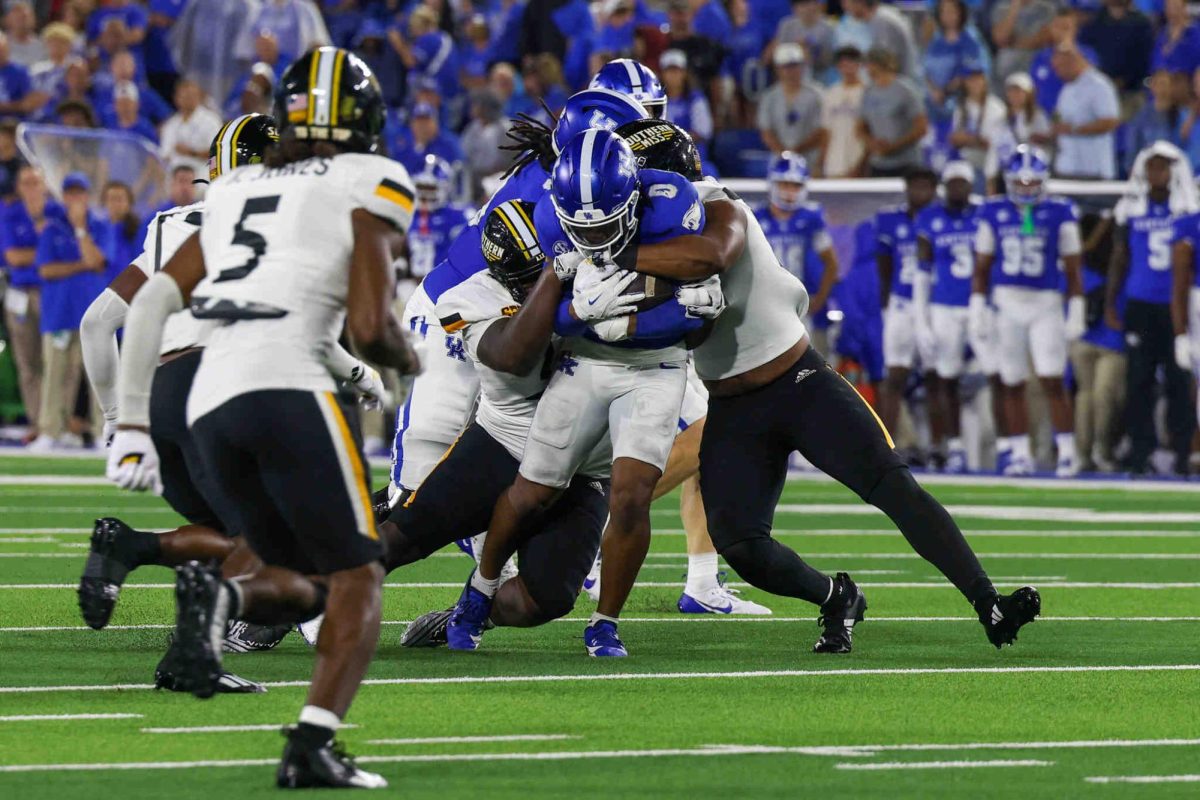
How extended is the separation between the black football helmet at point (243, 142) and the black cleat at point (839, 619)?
219 cm

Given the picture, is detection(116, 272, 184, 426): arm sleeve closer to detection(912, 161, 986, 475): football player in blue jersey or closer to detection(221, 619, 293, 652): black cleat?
detection(221, 619, 293, 652): black cleat

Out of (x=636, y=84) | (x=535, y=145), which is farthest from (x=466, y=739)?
(x=636, y=84)

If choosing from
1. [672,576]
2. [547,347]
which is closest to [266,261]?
[547,347]

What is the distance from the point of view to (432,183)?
51.1 ft

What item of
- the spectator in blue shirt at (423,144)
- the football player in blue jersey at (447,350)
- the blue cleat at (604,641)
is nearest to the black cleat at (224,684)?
the blue cleat at (604,641)

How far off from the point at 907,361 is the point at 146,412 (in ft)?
35.7

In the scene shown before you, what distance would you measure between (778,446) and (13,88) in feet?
40.1

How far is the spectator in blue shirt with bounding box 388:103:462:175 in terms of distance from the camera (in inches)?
643

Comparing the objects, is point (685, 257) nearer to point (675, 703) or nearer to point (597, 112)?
point (597, 112)

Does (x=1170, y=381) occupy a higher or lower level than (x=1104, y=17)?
lower

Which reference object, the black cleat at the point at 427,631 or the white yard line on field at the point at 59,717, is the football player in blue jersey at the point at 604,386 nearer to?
the black cleat at the point at 427,631

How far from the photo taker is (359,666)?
14.6ft

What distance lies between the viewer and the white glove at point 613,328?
6344mm

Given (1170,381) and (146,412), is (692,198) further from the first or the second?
(1170,381)
